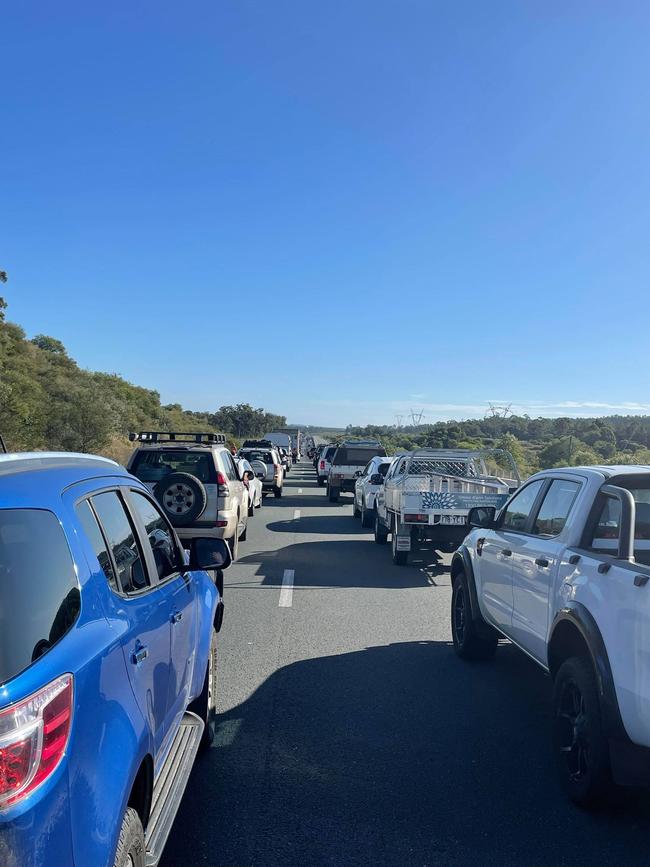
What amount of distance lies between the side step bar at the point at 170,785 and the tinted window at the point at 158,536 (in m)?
0.84

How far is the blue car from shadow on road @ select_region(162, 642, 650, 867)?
0.68 metres

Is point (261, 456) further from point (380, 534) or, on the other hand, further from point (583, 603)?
point (583, 603)

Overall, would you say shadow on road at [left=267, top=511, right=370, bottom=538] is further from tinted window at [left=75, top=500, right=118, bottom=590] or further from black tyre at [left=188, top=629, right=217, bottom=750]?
tinted window at [left=75, top=500, right=118, bottom=590]

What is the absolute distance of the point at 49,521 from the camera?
2.37 metres

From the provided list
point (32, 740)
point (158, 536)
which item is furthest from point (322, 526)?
point (32, 740)

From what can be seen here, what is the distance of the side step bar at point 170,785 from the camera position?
109 inches

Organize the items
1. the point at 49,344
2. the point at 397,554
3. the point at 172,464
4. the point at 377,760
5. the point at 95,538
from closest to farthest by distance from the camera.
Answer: the point at 95,538
the point at 377,760
the point at 172,464
the point at 397,554
the point at 49,344

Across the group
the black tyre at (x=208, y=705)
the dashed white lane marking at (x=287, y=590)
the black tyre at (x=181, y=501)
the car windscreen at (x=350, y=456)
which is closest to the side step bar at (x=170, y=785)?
the black tyre at (x=208, y=705)

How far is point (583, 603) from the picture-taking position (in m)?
4.15

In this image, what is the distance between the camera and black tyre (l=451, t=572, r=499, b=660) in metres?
6.59

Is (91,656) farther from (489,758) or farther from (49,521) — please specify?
(489,758)

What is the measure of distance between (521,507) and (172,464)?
7093 mm

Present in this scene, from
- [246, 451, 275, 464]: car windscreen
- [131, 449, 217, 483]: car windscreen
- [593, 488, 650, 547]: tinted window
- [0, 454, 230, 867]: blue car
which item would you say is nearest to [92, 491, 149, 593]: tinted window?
[0, 454, 230, 867]: blue car

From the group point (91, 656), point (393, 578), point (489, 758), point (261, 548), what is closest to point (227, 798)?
point (489, 758)
